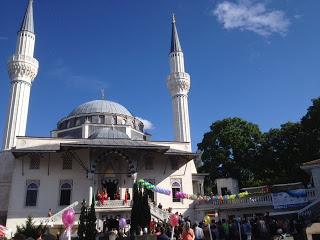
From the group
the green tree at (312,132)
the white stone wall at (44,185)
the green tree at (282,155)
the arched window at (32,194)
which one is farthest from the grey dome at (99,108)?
the green tree at (312,132)

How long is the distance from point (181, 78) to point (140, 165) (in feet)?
39.4

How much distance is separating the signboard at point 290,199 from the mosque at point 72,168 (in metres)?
6.64

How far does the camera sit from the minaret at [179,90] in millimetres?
32281

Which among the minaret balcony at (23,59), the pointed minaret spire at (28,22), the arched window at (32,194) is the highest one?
the pointed minaret spire at (28,22)

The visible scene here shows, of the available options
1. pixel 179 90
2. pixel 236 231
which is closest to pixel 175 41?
pixel 179 90

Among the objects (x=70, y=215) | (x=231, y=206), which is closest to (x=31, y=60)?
(x=231, y=206)

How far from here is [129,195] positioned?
23953mm

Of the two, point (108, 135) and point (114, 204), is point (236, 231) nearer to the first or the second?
point (114, 204)

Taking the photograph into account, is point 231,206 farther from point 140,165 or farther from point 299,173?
point 299,173

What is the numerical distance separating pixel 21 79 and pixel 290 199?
22.4m

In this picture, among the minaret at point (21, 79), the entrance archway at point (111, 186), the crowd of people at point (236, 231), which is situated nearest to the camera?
the crowd of people at point (236, 231)

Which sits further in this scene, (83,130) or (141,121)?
(141,121)

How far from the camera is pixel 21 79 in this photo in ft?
95.6

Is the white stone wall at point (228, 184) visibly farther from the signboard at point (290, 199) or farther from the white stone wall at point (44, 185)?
the white stone wall at point (44, 185)
